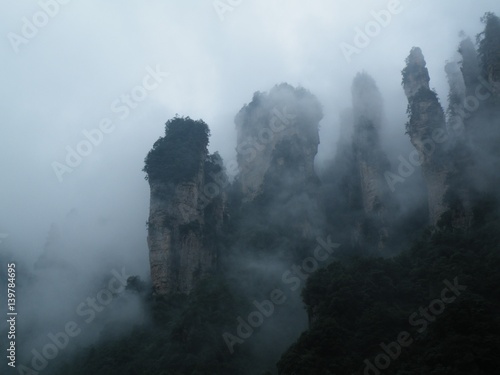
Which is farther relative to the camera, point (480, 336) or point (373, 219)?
point (373, 219)

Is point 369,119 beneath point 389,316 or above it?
above

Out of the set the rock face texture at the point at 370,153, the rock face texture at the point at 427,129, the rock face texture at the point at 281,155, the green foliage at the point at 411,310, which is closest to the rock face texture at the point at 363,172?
the rock face texture at the point at 370,153

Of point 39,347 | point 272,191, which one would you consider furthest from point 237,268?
point 39,347

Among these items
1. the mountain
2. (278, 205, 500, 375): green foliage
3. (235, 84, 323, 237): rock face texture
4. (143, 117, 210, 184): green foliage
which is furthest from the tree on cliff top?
(143, 117, 210, 184): green foliage

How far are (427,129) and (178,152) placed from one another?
20.5 metres

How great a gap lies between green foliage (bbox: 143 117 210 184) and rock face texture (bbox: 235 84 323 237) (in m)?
8.31

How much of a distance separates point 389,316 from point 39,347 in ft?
89.4

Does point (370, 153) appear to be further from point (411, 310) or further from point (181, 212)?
point (411, 310)

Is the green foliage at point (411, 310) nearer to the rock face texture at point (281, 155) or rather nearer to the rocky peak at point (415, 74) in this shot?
the rocky peak at point (415, 74)

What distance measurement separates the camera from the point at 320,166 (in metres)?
59.7

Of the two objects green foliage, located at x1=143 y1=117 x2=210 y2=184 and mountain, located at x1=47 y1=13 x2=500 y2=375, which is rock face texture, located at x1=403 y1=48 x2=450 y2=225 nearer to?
mountain, located at x1=47 y1=13 x2=500 y2=375

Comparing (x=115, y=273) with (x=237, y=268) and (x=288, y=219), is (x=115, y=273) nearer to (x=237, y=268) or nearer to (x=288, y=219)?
(x=237, y=268)

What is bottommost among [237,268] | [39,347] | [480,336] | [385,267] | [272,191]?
[480,336]

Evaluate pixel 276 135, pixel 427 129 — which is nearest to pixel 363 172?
pixel 427 129
